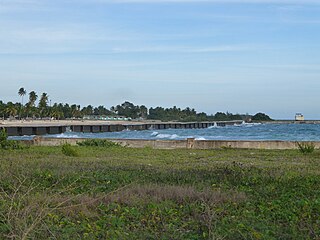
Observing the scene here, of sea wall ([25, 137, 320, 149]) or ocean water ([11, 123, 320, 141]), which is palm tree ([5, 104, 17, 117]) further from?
sea wall ([25, 137, 320, 149])

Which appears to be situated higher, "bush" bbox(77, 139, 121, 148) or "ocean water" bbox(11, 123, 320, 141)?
"bush" bbox(77, 139, 121, 148)

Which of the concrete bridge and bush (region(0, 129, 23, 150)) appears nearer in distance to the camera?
bush (region(0, 129, 23, 150))

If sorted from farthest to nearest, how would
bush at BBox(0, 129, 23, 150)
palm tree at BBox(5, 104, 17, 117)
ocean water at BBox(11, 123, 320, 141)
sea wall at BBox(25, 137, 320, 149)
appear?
1. palm tree at BBox(5, 104, 17, 117)
2. ocean water at BBox(11, 123, 320, 141)
3. sea wall at BBox(25, 137, 320, 149)
4. bush at BBox(0, 129, 23, 150)

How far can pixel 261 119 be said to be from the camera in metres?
166

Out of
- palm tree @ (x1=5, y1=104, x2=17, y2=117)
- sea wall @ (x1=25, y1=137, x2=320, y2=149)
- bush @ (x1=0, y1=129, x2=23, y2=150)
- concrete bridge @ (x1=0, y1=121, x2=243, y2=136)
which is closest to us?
bush @ (x1=0, y1=129, x2=23, y2=150)

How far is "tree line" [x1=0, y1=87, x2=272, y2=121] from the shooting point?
11825 centimetres

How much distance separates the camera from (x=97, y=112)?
172125mm

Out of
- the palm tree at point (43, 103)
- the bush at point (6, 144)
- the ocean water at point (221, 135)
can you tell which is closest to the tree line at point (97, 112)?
the palm tree at point (43, 103)

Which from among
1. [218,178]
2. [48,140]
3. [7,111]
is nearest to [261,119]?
[7,111]

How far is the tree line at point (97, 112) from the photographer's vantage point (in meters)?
118

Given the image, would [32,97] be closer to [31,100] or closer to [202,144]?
[31,100]

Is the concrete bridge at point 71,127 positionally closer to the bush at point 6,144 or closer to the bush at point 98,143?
the bush at point 98,143

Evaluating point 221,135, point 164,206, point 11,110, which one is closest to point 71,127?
point 221,135

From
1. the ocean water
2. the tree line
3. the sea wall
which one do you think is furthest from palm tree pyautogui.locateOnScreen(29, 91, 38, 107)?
the sea wall
